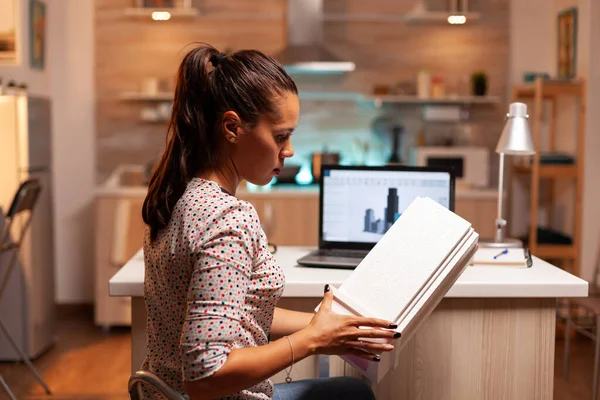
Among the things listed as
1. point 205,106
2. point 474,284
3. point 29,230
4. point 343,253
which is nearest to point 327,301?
point 205,106

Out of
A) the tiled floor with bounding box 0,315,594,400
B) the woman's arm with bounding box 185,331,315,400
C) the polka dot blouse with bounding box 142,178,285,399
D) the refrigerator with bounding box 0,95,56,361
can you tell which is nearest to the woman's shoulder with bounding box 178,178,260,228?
the polka dot blouse with bounding box 142,178,285,399

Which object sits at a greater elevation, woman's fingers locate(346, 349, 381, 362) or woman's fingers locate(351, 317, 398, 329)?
woman's fingers locate(351, 317, 398, 329)

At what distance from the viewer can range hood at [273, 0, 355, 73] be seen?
5.09 meters

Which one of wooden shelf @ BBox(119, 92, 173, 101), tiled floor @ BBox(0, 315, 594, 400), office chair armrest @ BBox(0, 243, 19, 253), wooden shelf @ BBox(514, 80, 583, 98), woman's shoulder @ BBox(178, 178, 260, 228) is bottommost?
tiled floor @ BBox(0, 315, 594, 400)

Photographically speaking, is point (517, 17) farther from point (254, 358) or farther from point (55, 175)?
point (254, 358)

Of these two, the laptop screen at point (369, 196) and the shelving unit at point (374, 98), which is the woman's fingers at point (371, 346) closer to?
the laptop screen at point (369, 196)

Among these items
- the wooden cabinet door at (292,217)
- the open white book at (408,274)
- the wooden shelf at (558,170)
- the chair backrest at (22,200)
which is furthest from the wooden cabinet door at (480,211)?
the open white book at (408,274)

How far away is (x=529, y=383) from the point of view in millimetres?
2207

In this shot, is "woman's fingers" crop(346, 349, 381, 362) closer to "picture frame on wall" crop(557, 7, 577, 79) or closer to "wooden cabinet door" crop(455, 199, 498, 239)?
"wooden cabinet door" crop(455, 199, 498, 239)

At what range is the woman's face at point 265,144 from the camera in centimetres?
145

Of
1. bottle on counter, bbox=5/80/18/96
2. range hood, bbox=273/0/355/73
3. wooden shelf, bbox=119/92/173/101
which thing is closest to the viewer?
bottle on counter, bbox=5/80/18/96

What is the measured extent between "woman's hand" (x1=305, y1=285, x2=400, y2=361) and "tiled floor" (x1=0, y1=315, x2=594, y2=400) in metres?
2.41

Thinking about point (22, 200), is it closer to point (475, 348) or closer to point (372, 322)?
point (475, 348)

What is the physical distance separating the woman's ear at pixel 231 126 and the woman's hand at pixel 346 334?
0.37 meters
